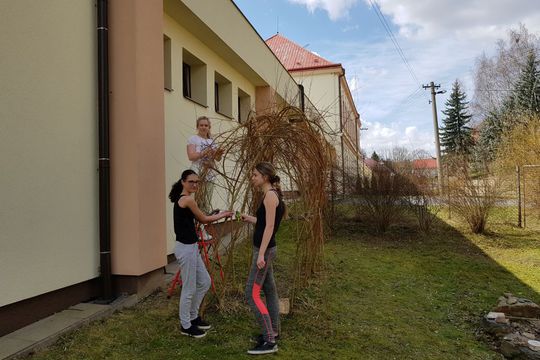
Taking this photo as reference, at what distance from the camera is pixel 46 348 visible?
3.54 metres

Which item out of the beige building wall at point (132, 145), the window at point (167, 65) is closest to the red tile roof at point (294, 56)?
the window at point (167, 65)

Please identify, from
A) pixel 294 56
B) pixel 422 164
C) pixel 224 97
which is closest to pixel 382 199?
pixel 422 164

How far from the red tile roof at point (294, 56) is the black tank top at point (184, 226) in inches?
899

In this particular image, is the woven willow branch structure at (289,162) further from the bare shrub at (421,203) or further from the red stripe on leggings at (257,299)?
the bare shrub at (421,203)

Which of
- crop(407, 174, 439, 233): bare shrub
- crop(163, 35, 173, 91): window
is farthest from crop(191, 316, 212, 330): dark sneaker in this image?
crop(407, 174, 439, 233): bare shrub

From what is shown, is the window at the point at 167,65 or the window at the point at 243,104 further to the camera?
the window at the point at 243,104

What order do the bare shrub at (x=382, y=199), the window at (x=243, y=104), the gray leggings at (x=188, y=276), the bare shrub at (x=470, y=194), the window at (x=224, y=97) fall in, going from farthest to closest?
the window at (x=243, y=104) < the bare shrub at (x=470, y=194) < the bare shrub at (x=382, y=199) < the window at (x=224, y=97) < the gray leggings at (x=188, y=276)

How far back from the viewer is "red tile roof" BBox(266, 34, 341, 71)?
2606 cm

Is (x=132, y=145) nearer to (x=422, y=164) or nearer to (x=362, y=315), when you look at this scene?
(x=362, y=315)

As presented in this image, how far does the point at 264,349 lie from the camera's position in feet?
12.1

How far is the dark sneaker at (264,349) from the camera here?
3.68m

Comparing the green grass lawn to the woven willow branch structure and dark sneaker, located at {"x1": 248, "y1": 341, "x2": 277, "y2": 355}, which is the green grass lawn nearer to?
dark sneaker, located at {"x1": 248, "y1": 341, "x2": 277, "y2": 355}

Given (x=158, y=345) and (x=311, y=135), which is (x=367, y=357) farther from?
(x=311, y=135)

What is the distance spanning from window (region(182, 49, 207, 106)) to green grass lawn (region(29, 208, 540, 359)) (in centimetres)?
361
